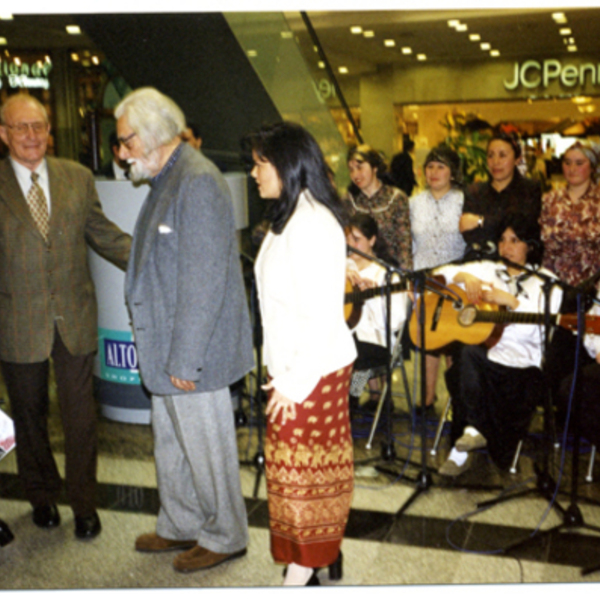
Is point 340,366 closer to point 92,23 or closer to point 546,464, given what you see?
point 546,464

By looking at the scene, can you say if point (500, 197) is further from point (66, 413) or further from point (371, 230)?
point (66, 413)

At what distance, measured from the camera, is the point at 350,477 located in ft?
8.68

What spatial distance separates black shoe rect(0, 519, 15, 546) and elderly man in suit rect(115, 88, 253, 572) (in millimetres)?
732

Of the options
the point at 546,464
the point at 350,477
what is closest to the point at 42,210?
the point at 350,477

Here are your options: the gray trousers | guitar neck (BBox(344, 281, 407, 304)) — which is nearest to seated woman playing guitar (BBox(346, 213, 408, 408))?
guitar neck (BBox(344, 281, 407, 304))

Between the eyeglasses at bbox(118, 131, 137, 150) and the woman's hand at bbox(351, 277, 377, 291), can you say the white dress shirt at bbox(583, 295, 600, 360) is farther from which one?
the eyeglasses at bbox(118, 131, 137, 150)

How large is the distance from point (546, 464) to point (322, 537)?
4.18ft

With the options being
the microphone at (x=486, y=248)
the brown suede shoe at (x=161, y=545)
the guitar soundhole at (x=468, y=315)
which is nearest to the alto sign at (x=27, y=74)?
the guitar soundhole at (x=468, y=315)

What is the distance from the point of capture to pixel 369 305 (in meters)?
4.23

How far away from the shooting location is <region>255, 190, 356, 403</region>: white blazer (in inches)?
91.7

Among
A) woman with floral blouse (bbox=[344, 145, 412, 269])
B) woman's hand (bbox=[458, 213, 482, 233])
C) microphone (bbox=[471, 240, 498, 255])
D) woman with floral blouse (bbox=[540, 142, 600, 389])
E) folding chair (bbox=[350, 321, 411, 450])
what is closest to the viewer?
microphone (bbox=[471, 240, 498, 255])

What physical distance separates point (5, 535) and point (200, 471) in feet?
3.11

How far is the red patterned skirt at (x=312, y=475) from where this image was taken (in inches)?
98.4

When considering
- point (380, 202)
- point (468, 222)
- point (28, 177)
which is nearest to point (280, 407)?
point (28, 177)
